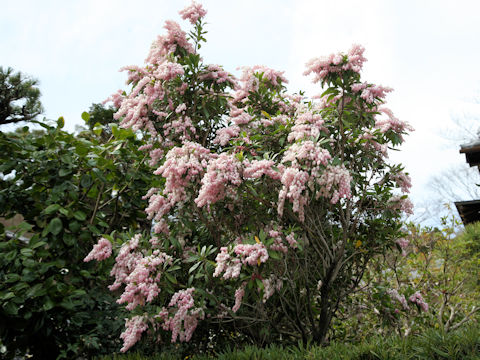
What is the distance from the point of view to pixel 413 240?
22.6ft

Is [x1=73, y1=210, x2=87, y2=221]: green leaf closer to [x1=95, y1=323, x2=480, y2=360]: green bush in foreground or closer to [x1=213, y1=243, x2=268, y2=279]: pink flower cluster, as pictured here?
[x1=213, y1=243, x2=268, y2=279]: pink flower cluster

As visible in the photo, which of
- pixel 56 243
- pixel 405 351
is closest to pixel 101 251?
pixel 56 243

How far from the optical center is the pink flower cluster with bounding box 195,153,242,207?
3734mm

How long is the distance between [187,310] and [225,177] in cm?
137

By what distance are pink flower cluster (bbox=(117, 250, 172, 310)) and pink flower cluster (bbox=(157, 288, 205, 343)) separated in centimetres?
23

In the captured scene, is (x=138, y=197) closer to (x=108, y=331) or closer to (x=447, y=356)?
(x=108, y=331)

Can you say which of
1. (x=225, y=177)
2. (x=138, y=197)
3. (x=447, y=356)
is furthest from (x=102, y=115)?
(x=447, y=356)

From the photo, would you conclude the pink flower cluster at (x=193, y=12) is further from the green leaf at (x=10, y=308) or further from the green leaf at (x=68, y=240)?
the green leaf at (x=10, y=308)

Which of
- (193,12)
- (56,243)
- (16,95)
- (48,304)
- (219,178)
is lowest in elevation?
(48,304)

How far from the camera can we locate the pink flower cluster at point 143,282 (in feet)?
12.7

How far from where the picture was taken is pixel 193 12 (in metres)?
5.52

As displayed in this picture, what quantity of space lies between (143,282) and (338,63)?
124 inches

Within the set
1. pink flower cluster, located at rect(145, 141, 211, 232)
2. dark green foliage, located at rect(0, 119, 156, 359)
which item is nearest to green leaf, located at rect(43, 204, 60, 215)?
dark green foliage, located at rect(0, 119, 156, 359)

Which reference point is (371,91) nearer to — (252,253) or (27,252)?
(252,253)
